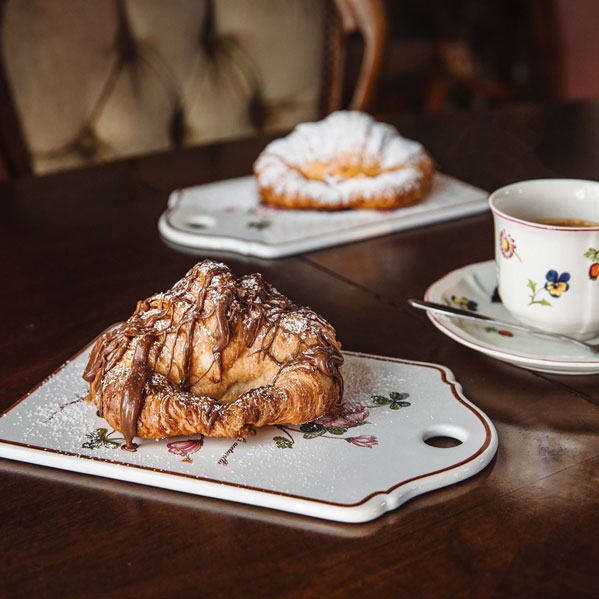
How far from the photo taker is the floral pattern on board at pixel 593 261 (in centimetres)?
79

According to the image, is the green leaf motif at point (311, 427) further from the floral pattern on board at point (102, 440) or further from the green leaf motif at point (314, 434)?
the floral pattern on board at point (102, 440)

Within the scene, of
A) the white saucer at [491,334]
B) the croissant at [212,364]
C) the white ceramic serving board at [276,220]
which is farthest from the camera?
the white ceramic serving board at [276,220]

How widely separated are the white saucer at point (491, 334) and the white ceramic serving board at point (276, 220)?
23 cm

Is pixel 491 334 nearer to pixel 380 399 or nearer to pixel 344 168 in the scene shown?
pixel 380 399

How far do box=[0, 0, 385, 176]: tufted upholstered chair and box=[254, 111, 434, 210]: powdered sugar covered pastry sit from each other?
2.47 ft

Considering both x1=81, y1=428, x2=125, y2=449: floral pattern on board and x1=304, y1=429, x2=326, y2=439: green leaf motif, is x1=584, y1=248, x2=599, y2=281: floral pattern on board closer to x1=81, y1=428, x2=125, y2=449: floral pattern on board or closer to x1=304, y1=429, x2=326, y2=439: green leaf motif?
x1=304, y1=429, x2=326, y2=439: green leaf motif

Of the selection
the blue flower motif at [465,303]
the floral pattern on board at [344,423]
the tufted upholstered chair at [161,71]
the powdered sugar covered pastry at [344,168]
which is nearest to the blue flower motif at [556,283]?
the blue flower motif at [465,303]

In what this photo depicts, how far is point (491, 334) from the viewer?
0.85 m

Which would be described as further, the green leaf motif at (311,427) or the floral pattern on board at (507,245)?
the floral pattern on board at (507,245)

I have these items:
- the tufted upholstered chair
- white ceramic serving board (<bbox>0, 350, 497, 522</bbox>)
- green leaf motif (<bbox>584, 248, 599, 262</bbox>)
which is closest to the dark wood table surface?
white ceramic serving board (<bbox>0, 350, 497, 522</bbox>)

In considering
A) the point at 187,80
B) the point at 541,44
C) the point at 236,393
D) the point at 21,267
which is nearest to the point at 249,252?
the point at 21,267

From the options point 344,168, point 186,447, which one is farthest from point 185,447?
point 344,168

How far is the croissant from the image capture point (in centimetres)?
65

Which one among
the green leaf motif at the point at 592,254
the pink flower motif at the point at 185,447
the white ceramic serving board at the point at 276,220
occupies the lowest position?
the pink flower motif at the point at 185,447
